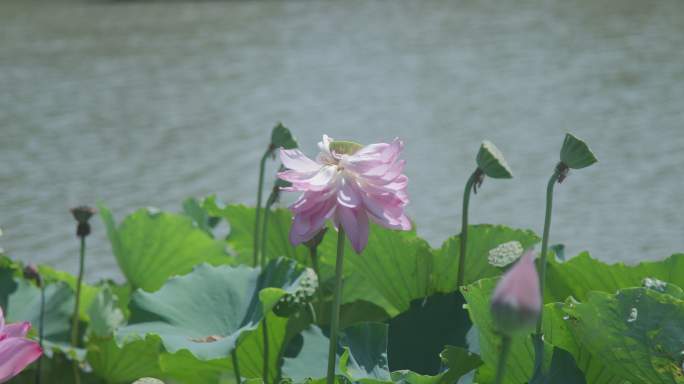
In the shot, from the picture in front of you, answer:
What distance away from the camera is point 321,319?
0.99 metres

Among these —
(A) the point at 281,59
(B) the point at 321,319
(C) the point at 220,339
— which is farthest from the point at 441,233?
(A) the point at 281,59

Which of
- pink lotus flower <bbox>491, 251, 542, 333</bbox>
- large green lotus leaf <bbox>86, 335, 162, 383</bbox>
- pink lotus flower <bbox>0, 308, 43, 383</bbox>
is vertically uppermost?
pink lotus flower <bbox>491, 251, 542, 333</bbox>

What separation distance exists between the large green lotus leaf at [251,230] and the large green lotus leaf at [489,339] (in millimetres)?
361

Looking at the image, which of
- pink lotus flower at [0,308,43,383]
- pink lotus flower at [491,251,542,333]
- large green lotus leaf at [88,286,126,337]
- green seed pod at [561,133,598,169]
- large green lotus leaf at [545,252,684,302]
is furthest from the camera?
large green lotus leaf at [88,286,126,337]

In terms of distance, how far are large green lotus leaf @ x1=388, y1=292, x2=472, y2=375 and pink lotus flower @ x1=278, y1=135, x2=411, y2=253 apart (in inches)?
7.7

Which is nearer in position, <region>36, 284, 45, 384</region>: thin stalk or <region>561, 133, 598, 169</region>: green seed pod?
<region>561, 133, 598, 169</region>: green seed pod

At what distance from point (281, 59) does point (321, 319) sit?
2697 millimetres

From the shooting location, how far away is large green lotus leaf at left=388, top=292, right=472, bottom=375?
82 centimetres

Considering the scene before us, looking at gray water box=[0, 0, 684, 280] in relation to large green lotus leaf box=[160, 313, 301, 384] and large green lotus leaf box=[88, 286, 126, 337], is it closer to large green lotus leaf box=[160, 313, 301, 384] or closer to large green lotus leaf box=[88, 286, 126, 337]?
large green lotus leaf box=[88, 286, 126, 337]

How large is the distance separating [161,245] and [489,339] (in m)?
0.53

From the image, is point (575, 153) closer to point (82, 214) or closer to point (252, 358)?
point (252, 358)

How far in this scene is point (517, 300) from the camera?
446 mm

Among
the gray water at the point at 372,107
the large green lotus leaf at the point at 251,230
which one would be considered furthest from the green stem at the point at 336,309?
the gray water at the point at 372,107

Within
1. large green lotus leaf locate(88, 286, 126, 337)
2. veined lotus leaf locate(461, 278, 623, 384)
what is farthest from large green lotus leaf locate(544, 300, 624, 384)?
large green lotus leaf locate(88, 286, 126, 337)
